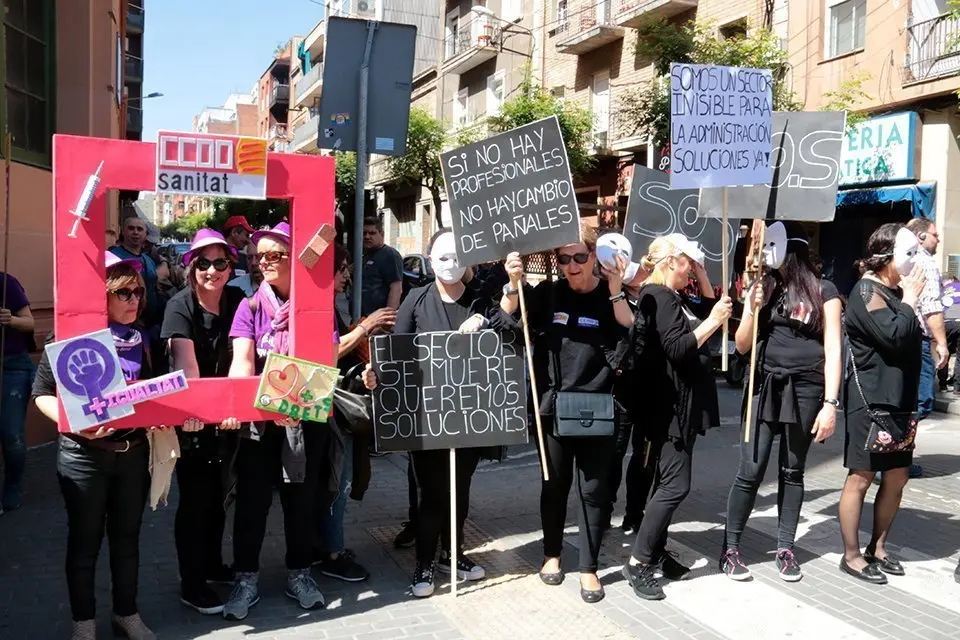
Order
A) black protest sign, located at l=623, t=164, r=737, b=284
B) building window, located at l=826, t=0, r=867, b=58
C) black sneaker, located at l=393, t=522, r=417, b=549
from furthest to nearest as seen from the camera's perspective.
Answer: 1. building window, located at l=826, t=0, r=867, b=58
2. black protest sign, located at l=623, t=164, r=737, b=284
3. black sneaker, located at l=393, t=522, r=417, b=549

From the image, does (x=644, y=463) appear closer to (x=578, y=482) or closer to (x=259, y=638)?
(x=578, y=482)

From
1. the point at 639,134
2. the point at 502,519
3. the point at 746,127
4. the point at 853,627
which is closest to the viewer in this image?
the point at 853,627

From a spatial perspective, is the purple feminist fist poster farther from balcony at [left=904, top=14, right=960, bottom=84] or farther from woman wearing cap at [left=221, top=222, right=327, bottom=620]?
balcony at [left=904, top=14, right=960, bottom=84]

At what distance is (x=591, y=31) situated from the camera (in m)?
23.8

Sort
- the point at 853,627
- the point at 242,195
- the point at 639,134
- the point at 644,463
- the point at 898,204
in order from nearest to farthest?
the point at 242,195, the point at 853,627, the point at 644,463, the point at 898,204, the point at 639,134

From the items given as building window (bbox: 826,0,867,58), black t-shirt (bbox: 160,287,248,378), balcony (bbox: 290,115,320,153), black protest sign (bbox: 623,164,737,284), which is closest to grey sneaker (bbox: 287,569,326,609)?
black t-shirt (bbox: 160,287,248,378)

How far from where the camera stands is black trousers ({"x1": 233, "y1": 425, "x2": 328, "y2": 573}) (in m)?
4.39

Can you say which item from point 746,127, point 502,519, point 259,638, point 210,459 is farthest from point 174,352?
point 746,127

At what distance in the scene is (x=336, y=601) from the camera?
15.1 feet

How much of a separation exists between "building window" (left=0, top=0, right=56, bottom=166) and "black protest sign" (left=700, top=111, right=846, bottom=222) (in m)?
6.25

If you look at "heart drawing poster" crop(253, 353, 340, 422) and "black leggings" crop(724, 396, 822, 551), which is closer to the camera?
"heart drawing poster" crop(253, 353, 340, 422)

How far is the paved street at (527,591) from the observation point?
4277mm

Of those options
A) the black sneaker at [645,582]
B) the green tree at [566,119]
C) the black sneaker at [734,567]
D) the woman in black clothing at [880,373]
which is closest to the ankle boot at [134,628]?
the black sneaker at [645,582]

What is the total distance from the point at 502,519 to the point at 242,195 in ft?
10.2
